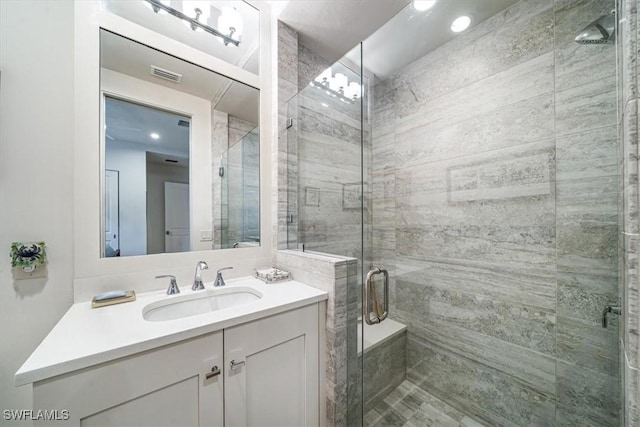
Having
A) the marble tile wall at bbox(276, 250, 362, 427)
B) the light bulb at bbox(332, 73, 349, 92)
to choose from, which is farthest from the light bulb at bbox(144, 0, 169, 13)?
the marble tile wall at bbox(276, 250, 362, 427)

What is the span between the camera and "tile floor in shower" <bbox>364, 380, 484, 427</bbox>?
4.73 feet

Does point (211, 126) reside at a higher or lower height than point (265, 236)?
higher

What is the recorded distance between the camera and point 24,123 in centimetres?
97

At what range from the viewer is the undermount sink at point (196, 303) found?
3.62 feet

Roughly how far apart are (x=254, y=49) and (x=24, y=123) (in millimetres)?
1309

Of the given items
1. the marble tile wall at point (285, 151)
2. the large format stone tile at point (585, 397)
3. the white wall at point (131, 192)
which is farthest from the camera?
the marble tile wall at point (285, 151)

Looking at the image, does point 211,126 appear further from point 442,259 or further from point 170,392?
point 442,259

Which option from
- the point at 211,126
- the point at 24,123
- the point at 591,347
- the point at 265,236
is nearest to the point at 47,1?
the point at 24,123

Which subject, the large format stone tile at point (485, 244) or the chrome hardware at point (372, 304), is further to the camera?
the chrome hardware at point (372, 304)

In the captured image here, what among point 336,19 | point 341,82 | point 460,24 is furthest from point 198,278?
point 460,24

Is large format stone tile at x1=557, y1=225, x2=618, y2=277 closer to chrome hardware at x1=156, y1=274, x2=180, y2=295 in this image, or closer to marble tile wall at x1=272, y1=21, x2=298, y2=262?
marble tile wall at x1=272, y1=21, x2=298, y2=262

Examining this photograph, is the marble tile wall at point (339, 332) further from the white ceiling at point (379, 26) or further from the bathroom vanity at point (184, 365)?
the white ceiling at point (379, 26)

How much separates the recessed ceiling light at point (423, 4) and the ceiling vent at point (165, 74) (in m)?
1.56

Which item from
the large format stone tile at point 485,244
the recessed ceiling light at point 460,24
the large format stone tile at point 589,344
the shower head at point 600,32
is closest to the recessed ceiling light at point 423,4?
the recessed ceiling light at point 460,24
